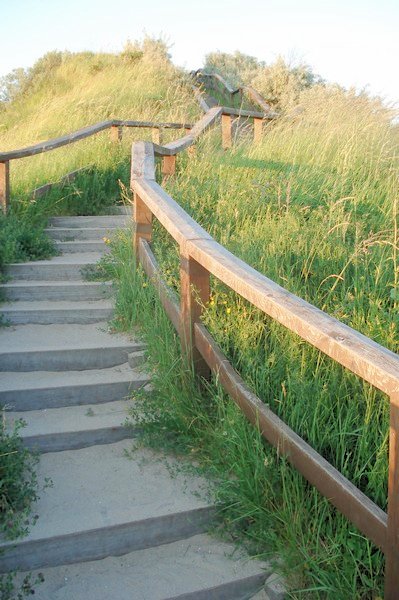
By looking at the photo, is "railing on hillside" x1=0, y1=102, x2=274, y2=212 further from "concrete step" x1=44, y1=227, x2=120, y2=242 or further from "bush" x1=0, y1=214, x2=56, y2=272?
"concrete step" x1=44, y1=227, x2=120, y2=242

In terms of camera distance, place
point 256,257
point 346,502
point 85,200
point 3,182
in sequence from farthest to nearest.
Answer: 1. point 85,200
2. point 3,182
3. point 256,257
4. point 346,502

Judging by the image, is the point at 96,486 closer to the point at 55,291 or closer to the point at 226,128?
the point at 55,291

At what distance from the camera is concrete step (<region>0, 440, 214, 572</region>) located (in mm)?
2934

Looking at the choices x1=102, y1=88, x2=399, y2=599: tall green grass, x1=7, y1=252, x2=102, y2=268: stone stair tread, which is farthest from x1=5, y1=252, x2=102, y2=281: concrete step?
x1=102, y1=88, x2=399, y2=599: tall green grass

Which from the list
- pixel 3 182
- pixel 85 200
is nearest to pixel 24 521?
pixel 3 182

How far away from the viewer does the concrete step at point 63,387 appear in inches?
157

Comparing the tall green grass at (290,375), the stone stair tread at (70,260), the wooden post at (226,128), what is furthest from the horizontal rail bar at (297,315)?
the wooden post at (226,128)

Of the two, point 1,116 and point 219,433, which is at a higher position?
point 1,116

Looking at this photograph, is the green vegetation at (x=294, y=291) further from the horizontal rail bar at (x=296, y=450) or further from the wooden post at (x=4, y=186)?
the wooden post at (x=4, y=186)

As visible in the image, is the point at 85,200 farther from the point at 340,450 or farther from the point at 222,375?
the point at 340,450

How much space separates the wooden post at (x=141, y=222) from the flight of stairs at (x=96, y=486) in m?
0.58

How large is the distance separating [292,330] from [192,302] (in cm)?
108

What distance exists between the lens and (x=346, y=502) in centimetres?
244

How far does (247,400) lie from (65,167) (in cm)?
585
